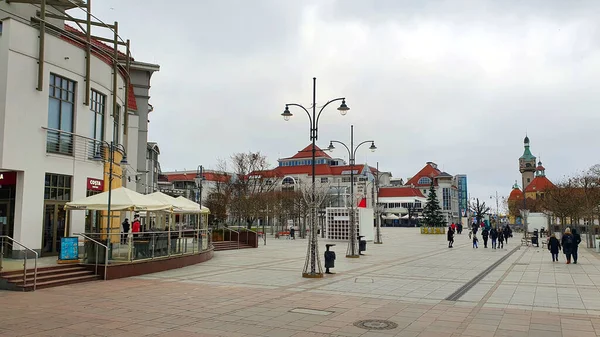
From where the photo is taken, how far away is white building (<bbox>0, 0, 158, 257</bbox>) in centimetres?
1755

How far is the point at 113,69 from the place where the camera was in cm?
2391

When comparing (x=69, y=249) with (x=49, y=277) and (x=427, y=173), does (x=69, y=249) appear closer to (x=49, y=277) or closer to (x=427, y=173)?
(x=49, y=277)

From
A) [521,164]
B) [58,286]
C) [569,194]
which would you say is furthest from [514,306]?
[521,164]

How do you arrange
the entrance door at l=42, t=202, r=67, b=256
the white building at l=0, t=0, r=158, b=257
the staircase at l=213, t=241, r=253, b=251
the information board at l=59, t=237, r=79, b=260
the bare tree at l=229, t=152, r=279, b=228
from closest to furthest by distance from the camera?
1. the information board at l=59, t=237, r=79, b=260
2. the white building at l=0, t=0, r=158, b=257
3. the entrance door at l=42, t=202, r=67, b=256
4. the staircase at l=213, t=241, r=253, b=251
5. the bare tree at l=229, t=152, r=279, b=228

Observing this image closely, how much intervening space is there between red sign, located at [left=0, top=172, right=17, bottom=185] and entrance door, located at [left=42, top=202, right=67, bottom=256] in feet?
4.95

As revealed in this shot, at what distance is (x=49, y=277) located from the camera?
47.1 feet

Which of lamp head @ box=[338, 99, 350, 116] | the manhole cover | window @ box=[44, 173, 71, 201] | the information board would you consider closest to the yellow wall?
window @ box=[44, 173, 71, 201]

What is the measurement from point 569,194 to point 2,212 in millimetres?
44956

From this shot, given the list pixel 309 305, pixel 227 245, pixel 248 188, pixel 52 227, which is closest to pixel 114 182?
pixel 52 227

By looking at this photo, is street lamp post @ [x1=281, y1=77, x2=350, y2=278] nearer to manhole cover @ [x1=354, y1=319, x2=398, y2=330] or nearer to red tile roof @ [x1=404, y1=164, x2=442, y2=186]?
manhole cover @ [x1=354, y1=319, x2=398, y2=330]

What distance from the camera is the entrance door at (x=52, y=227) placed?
62.7ft

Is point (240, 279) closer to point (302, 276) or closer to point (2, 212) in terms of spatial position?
point (302, 276)

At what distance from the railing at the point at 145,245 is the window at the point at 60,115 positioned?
537cm

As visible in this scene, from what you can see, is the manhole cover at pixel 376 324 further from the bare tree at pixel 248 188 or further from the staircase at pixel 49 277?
the bare tree at pixel 248 188
